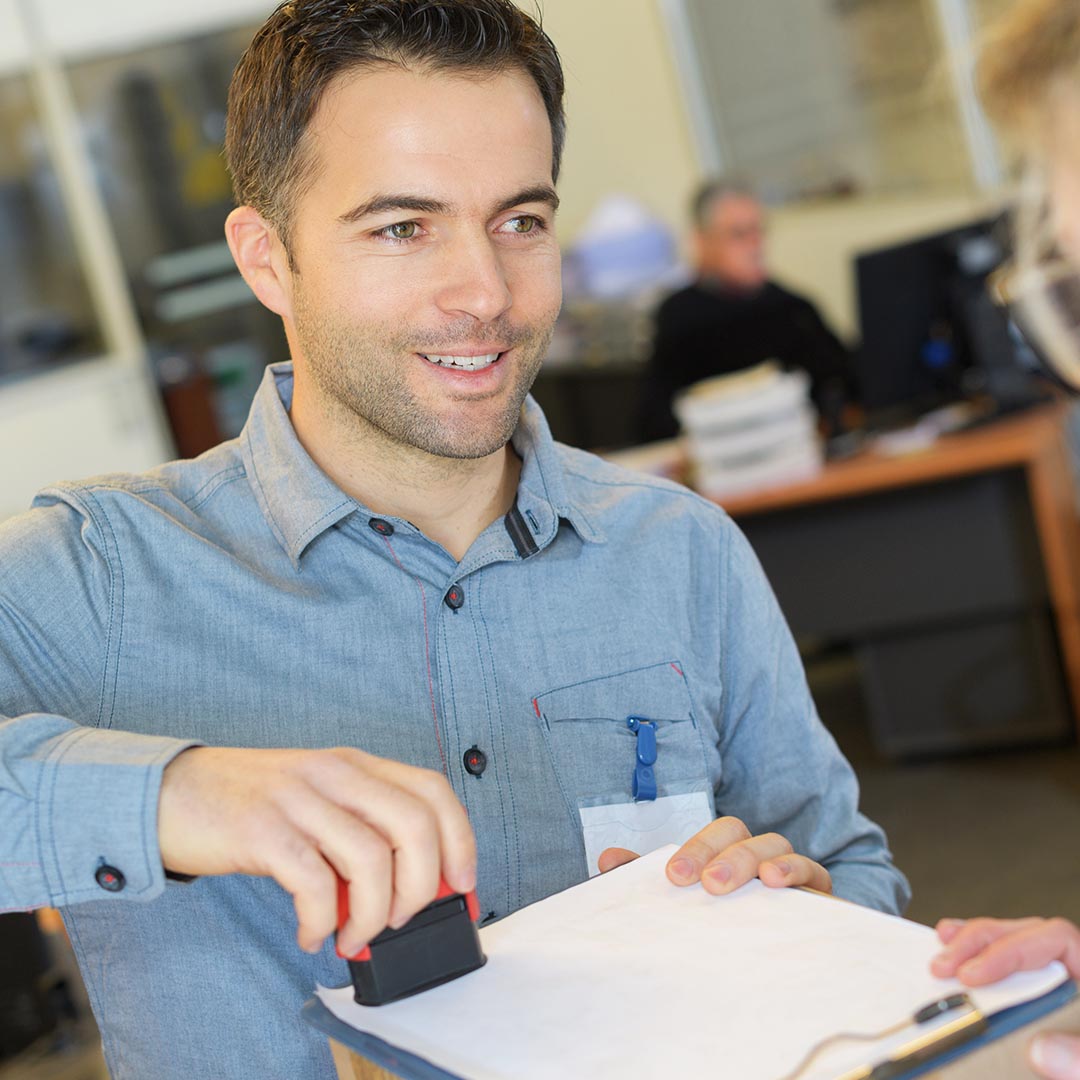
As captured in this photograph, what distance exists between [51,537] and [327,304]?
327 millimetres

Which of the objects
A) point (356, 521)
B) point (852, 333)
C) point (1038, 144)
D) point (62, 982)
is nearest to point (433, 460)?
point (356, 521)

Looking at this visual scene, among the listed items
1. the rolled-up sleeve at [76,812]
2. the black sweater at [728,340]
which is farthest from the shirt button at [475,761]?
the black sweater at [728,340]

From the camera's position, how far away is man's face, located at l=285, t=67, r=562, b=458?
1.29m

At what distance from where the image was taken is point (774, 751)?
140 cm

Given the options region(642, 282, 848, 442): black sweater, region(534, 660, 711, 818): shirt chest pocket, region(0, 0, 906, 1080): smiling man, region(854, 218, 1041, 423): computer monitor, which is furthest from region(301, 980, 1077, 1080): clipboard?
region(642, 282, 848, 442): black sweater

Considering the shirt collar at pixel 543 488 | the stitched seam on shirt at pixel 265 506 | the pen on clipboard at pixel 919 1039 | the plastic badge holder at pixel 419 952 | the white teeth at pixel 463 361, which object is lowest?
the pen on clipboard at pixel 919 1039

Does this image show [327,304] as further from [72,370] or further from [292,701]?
[72,370]

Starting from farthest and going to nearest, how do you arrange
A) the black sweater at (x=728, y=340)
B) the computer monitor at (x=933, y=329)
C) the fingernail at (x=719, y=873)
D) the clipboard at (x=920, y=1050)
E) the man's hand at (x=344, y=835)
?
the black sweater at (x=728, y=340)
the computer monitor at (x=933, y=329)
the fingernail at (x=719, y=873)
the man's hand at (x=344, y=835)
the clipboard at (x=920, y=1050)

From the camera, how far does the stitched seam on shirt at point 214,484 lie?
4.38 feet

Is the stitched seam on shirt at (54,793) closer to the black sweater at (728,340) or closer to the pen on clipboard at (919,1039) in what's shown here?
the pen on clipboard at (919,1039)

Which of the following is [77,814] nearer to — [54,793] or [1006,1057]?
[54,793]

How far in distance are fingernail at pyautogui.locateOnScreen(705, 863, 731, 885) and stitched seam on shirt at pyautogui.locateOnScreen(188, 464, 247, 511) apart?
0.64 m

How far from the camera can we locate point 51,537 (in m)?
1.23

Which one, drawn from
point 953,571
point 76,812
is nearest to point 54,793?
point 76,812
